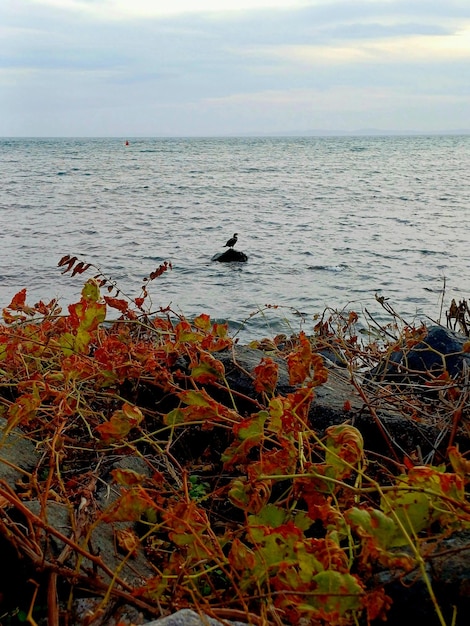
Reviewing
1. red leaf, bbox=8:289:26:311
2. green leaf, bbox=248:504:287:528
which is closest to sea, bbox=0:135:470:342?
red leaf, bbox=8:289:26:311

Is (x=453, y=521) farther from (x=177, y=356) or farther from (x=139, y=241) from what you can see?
(x=139, y=241)

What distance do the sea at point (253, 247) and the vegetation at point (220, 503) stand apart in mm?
1176

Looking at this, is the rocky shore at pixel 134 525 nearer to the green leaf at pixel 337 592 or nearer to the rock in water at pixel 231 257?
the green leaf at pixel 337 592

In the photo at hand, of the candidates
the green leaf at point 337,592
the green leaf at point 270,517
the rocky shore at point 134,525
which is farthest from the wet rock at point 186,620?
the green leaf at point 270,517

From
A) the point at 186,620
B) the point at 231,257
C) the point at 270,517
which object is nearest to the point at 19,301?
the point at 270,517

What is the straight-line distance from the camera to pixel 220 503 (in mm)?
2449

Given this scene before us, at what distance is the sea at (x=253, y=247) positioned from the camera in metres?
10.9

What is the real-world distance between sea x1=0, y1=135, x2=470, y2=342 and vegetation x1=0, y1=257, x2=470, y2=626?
3.86 feet

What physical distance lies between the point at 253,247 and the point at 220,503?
1522 centimetres

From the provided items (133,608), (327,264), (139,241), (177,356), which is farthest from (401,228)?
(133,608)

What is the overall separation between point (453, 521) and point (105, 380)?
1.70 m

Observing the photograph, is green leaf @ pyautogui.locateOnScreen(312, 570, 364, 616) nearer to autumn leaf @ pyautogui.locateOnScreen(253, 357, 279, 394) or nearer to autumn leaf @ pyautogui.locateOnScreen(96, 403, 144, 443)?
autumn leaf @ pyautogui.locateOnScreen(96, 403, 144, 443)

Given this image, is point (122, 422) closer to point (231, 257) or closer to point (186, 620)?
point (186, 620)

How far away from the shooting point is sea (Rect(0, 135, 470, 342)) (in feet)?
35.6
